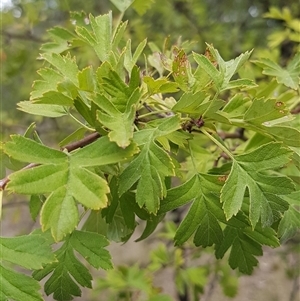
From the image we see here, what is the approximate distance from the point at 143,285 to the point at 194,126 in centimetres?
103

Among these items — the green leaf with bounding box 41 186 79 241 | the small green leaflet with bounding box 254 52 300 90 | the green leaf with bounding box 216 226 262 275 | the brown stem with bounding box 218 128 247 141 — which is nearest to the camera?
the green leaf with bounding box 41 186 79 241

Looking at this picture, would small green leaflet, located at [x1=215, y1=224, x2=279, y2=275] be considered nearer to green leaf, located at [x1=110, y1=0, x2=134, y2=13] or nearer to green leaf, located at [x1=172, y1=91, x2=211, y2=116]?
green leaf, located at [x1=172, y1=91, x2=211, y2=116]

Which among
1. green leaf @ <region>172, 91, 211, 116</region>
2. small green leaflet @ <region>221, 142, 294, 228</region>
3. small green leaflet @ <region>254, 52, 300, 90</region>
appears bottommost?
small green leaflet @ <region>221, 142, 294, 228</region>

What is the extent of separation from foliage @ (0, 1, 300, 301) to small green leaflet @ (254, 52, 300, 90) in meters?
0.12

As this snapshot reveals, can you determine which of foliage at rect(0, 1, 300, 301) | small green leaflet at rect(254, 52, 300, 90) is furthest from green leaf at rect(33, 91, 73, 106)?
small green leaflet at rect(254, 52, 300, 90)

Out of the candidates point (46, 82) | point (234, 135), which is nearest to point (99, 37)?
point (46, 82)

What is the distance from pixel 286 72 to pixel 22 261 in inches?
23.9

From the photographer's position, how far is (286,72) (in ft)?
2.89

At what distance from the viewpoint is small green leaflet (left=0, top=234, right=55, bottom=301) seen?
560 mm

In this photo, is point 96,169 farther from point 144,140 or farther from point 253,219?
point 253,219

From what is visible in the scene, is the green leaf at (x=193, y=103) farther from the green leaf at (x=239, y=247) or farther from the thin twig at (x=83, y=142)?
the green leaf at (x=239, y=247)

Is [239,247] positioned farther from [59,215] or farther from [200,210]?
[59,215]

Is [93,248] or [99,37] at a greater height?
[99,37]

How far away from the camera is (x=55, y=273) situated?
686mm
